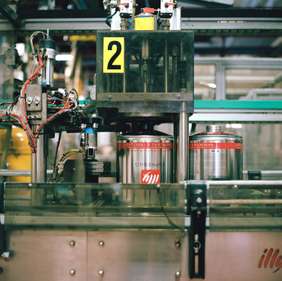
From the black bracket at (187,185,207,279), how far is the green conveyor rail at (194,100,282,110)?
1.51m

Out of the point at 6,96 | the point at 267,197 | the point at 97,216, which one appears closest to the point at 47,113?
the point at 97,216

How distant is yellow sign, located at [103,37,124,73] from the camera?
143cm

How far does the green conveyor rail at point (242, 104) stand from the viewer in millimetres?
2723

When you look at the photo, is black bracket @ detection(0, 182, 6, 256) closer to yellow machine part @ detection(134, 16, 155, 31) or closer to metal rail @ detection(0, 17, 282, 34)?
yellow machine part @ detection(134, 16, 155, 31)

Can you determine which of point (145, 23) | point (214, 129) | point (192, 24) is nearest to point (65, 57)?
point (192, 24)

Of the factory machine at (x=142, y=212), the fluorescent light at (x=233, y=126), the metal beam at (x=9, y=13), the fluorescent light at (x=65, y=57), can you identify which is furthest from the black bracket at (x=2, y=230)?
the fluorescent light at (x=65, y=57)

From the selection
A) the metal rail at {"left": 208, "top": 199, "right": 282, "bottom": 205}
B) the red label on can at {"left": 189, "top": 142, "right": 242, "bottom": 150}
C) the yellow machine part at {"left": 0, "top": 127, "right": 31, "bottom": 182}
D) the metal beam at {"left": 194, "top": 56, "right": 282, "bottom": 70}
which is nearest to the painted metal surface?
the metal rail at {"left": 208, "top": 199, "right": 282, "bottom": 205}

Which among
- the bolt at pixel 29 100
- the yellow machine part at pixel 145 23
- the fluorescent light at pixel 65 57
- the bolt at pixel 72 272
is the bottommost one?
the bolt at pixel 72 272

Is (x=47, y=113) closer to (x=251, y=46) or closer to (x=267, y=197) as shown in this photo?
(x=267, y=197)

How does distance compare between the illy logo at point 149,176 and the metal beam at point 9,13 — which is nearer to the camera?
the illy logo at point 149,176

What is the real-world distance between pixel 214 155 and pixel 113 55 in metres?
0.53

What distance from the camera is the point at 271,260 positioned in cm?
129

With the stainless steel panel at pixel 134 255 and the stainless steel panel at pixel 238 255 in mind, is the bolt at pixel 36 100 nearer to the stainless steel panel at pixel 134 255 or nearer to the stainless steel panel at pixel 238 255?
the stainless steel panel at pixel 134 255

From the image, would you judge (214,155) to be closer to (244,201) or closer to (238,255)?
(244,201)
